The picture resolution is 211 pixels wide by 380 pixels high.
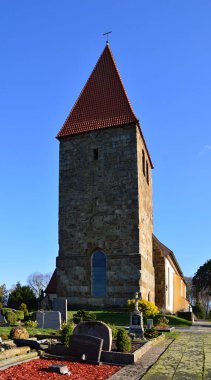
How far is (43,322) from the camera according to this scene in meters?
15.0

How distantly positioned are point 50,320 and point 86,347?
650 cm

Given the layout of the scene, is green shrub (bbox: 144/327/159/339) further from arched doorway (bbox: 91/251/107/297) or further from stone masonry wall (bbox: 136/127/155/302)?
arched doorway (bbox: 91/251/107/297)

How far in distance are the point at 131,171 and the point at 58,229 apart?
589 cm

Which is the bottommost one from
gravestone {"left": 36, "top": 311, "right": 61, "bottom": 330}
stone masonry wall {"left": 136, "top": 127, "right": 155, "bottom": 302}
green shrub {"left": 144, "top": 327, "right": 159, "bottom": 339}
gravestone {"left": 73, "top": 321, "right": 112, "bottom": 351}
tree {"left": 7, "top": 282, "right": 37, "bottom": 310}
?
tree {"left": 7, "top": 282, "right": 37, "bottom": 310}

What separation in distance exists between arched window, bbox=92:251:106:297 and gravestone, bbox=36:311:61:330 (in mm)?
8270

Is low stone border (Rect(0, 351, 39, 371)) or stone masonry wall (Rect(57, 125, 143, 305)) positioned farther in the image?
stone masonry wall (Rect(57, 125, 143, 305))

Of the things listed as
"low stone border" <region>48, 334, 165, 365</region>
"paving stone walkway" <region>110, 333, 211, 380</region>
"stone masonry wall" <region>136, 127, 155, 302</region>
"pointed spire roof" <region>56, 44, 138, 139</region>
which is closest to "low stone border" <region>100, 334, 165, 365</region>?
"low stone border" <region>48, 334, 165, 365</region>

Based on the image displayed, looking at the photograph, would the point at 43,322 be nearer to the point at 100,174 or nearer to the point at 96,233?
the point at 96,233

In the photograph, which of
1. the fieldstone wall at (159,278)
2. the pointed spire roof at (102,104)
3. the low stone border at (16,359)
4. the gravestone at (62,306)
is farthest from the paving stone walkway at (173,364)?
the pointed spire roof at (102,104)

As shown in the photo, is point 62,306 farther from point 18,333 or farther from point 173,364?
point 173,364

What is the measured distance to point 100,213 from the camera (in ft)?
79.7

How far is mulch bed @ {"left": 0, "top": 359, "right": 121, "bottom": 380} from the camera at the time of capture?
6922 mm

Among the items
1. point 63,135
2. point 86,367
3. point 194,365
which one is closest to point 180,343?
point 194,365

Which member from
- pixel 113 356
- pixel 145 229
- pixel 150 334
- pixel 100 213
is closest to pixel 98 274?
pixel 100 213
